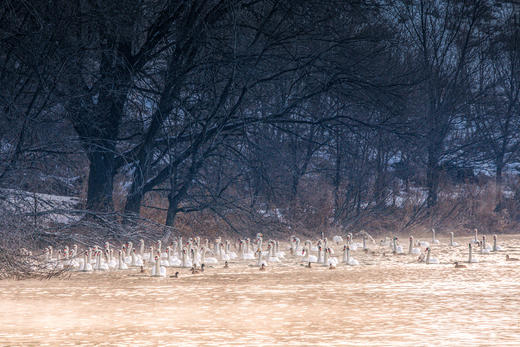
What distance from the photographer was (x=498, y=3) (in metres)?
25.2

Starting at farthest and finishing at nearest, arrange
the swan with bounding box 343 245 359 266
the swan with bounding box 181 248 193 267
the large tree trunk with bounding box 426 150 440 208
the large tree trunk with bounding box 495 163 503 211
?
the large tree trunk with bounding box 495 163 503 211 → the large tree trunk with bounding box 426 150 440 208 → the swan with bounding box 343 245 359 266 → the swan with bounding box 181 248 193 267

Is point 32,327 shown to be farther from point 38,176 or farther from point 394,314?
point 38,176

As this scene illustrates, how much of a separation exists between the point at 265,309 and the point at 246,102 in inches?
394

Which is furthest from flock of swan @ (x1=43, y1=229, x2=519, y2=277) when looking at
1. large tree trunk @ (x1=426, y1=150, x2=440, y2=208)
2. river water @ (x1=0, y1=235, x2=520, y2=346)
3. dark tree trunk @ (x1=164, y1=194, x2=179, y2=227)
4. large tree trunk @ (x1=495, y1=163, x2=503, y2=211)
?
large tree trunk @ (x1=495, y1=163, x2=503, y2=211)

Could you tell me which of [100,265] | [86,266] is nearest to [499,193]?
[100,265]

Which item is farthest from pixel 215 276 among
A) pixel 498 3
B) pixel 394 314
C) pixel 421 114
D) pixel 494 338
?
pixel 498 3

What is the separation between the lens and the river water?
21.0 ft

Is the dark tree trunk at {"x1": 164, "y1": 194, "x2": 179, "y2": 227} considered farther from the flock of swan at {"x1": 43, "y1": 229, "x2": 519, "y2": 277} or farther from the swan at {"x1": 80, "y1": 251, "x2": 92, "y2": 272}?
the swan at {"x1": 80, "y1": 251, "x2": 92, "y2": 272}

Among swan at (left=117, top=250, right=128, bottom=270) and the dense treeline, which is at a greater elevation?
the dense treeline

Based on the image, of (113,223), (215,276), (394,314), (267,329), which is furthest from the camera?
(113,223)

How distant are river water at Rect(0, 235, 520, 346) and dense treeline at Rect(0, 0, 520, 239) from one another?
3339 mm

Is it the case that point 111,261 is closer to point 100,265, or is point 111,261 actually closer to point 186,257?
point 100,265

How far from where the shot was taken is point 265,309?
7969mm

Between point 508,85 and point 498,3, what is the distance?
310 cm
